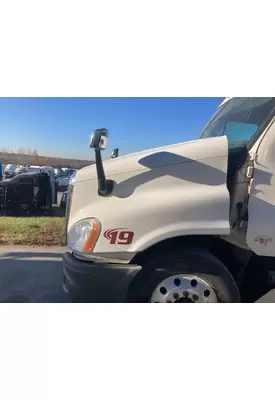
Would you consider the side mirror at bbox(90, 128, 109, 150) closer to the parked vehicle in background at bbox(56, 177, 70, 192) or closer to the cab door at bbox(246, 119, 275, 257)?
the parked vehicle in background at bbox(56, 177, 70, 192)

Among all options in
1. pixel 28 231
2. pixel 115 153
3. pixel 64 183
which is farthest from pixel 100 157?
pixel 28 231

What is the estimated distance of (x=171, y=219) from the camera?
2486 millimetres

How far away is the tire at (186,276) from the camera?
8.23 feet

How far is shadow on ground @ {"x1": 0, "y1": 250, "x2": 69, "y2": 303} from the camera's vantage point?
3.60 metres

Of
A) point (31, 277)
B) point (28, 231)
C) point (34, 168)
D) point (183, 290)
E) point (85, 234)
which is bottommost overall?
point (31, 277)

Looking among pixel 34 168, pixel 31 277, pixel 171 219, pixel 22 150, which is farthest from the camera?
pixel 34 168

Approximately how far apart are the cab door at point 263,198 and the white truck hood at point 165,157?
30 centimetres

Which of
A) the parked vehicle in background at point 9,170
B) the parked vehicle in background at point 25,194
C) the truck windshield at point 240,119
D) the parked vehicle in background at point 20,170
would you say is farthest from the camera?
the parked vehicle in background at point 25,194

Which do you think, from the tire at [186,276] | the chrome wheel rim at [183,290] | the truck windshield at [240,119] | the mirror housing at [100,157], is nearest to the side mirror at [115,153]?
the mirror housing at [100,157]

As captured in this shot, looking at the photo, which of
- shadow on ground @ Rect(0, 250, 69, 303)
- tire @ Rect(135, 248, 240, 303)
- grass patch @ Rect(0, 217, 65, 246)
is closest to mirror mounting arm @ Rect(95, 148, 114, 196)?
tire @ Rect(135, 248, 240, 303)

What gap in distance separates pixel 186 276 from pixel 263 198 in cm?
87

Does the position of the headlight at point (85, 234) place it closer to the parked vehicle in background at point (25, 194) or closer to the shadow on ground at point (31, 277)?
the shadow on ground at point (31, 277)

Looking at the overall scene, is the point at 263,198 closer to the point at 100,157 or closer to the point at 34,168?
the point at 100,157

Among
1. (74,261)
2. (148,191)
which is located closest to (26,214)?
(74,261)
